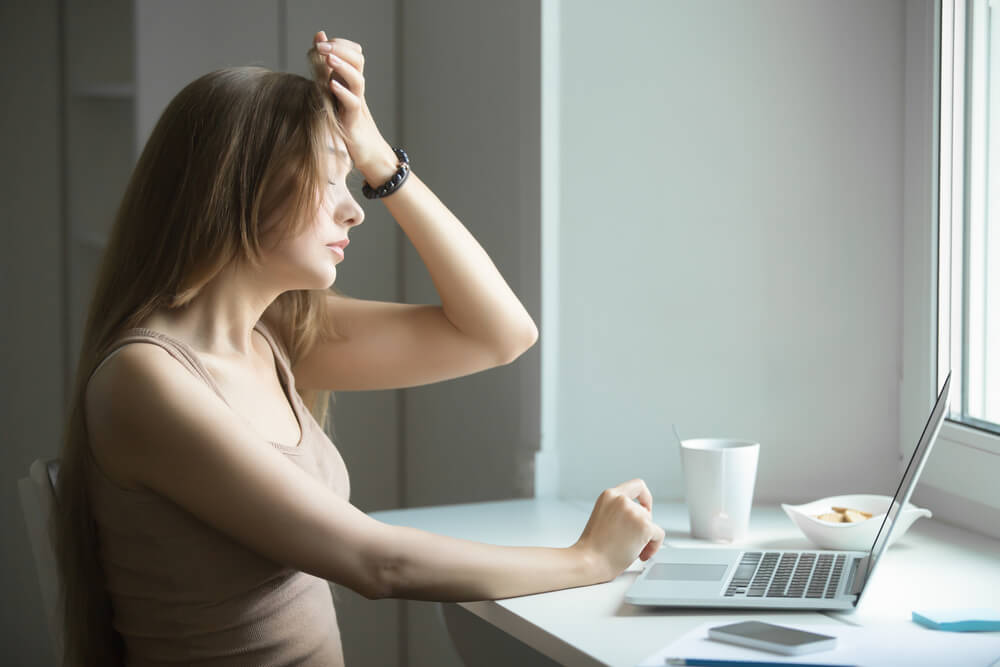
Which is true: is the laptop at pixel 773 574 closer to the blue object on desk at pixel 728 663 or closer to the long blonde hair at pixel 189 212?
the blue object on desk at pixel 728 663

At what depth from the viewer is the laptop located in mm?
1019

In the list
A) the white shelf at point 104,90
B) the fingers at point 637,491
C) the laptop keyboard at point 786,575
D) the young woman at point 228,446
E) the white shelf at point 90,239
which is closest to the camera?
the young woman at point 228,446

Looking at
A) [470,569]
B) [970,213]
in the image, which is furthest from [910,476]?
[970,213]

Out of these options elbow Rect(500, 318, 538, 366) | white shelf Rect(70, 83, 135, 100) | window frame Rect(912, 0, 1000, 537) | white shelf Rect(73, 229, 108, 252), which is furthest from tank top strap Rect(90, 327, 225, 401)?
white shelf Rect(73, 229, 108, 252)

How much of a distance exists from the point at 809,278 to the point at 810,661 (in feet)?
2.80

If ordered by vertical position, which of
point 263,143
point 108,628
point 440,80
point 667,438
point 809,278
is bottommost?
point 108,628

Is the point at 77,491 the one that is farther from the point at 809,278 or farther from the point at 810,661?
the point at 809,278

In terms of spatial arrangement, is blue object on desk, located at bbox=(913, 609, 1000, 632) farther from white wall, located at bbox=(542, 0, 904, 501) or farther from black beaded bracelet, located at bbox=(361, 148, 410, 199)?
black beaded bracelet, located at bbox=(361, 148, 410, 199)

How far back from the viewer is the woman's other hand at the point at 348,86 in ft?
3.60

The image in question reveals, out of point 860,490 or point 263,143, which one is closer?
point 263,143

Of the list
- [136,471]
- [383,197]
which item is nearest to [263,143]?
[383,197]

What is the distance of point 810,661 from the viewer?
84 cm

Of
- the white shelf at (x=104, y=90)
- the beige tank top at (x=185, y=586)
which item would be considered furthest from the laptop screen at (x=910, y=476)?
the white shelf at (x=104, y=90)

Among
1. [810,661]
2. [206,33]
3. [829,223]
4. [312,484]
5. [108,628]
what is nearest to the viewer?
[810,661]
